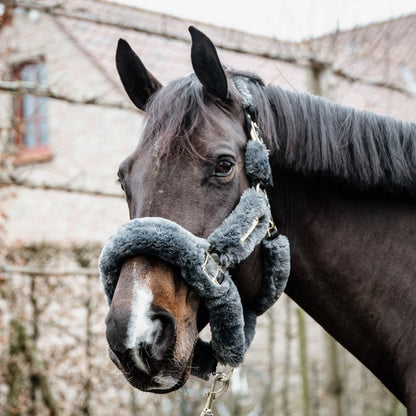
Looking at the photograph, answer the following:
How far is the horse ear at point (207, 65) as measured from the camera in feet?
7.55

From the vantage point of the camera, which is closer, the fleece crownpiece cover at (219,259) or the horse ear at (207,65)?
the fleece crownpiece cover at (219,259)

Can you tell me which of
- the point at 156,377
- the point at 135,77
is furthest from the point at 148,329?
the point at 135,77

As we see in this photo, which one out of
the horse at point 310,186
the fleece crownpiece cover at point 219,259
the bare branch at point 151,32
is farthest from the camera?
the bare branch at point 151,32

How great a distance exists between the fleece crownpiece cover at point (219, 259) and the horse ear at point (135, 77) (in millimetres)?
735

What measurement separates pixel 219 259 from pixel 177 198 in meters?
0.27

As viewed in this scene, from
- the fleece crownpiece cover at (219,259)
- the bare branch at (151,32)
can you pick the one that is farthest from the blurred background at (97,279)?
the fleece crownpiece cover at (219,259)

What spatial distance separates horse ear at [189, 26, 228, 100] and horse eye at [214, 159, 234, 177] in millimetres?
306

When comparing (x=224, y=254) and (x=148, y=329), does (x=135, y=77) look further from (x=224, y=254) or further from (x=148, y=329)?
(x=148, y=329)

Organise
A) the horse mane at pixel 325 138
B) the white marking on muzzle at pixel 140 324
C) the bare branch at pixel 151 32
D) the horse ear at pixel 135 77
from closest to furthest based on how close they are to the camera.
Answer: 1. the white marking on muzzle at pixel 140 324
2. the horse mane at pixel 325 138
3. the horse ear at pixel 135 77
4. the bare branch at pixel 151 32

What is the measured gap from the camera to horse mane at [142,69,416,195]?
2.41m

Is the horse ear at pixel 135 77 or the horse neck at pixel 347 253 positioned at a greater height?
the horse ear at pixel 135 77

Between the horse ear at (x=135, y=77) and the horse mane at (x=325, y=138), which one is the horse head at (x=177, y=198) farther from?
the horse ear at (x=135, y=77)

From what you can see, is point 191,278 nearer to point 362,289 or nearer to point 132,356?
point 132,356

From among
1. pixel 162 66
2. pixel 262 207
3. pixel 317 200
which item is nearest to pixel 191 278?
pixel 262 207
